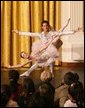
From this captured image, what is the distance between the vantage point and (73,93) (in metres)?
1.46

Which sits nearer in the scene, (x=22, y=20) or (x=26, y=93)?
(x=26, y=93)

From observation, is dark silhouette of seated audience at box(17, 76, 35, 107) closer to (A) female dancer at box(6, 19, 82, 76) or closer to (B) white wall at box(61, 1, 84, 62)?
→ (A) female dancer at box(6, 19, 82, 76)

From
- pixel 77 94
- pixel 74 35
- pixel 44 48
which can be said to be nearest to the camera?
pixel 77 94

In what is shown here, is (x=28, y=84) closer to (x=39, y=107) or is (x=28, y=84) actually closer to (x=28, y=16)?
(x=39, y=107)

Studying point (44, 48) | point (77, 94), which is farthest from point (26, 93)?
point (44, 48)

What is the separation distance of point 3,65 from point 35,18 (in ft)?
1.84

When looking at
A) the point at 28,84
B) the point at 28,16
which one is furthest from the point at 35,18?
the point at 28,84

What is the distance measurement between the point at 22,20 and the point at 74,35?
1.76 ft

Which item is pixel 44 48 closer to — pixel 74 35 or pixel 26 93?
pixel 74 35

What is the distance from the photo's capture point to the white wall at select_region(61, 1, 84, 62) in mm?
3391

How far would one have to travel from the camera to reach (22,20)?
11.4 ft

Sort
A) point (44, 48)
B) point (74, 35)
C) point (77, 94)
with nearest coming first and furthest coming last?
point (77, 94)
point (44, 48)
point (74, 35)

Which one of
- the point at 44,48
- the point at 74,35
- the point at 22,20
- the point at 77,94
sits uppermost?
the point at 22,20

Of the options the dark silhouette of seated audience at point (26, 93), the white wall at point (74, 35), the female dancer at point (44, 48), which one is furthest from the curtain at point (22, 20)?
the dark silhouette of seated audience at point (26, 93)
